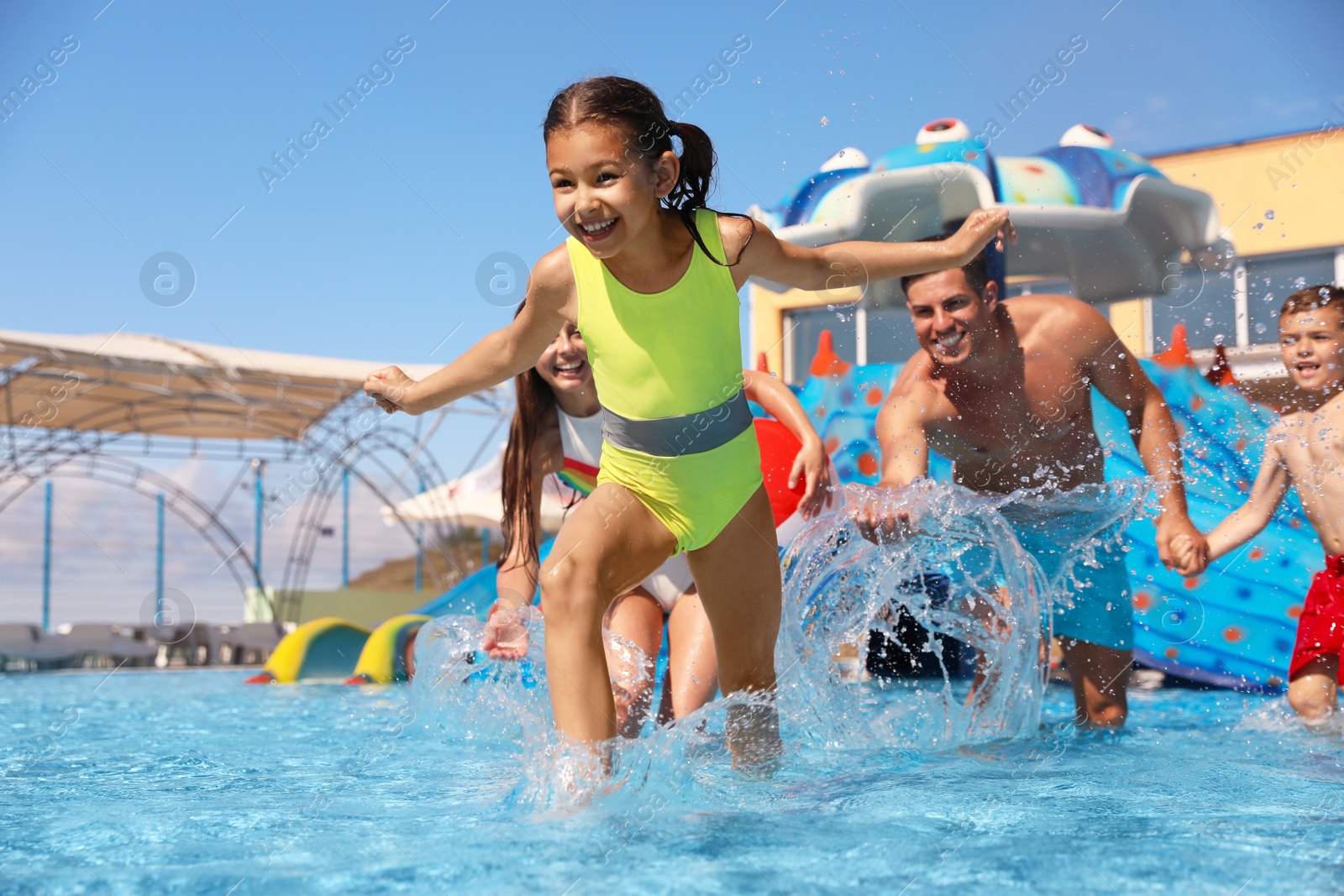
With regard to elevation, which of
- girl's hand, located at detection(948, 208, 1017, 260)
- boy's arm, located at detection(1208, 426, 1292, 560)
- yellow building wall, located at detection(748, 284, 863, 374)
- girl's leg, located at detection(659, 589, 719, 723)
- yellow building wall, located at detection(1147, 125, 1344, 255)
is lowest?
girl's leg, located at detection(659, 589, 719, 723)

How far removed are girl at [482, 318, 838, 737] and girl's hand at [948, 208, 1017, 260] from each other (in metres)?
1.03

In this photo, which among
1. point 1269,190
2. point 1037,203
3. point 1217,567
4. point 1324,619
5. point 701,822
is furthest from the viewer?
point 1269,190

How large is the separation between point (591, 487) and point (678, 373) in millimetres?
1438

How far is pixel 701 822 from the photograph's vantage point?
2043 mm

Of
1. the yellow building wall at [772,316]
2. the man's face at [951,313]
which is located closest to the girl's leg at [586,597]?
the man's face at [951,313]

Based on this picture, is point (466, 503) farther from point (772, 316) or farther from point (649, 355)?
point (649, 355)

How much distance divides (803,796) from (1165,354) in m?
4.71

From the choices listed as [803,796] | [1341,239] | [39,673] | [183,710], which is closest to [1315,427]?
[803,796]

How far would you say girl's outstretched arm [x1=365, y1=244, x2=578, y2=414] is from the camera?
245 centimetres

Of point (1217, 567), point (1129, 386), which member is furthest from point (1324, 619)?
point (1217, 567)

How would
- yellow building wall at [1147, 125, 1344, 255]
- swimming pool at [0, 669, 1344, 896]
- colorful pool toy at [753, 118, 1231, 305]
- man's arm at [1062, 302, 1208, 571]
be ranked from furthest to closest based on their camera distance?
yellow building wall at [1147, 125, 1344, 255] < colorful pool toy at [753, 118, 1231, 305] < man's arm at [1062, 302, 1208, 571] < swimming pool at [0, 669, 1344, 896]

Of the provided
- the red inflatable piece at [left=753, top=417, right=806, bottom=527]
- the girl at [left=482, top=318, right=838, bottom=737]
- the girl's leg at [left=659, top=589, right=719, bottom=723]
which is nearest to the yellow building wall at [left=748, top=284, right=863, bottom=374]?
the red inflatable piece at [left=753, top=417, right=806, bottom=527]

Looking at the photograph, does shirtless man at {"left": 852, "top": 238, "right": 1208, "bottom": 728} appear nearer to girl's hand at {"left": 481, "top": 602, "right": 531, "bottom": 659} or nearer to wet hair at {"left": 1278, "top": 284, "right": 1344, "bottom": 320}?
wet hair at {"left": 1278, "top": 284, "right": 1344, "bottom": 320}

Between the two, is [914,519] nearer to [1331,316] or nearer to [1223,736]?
[1223,736]
